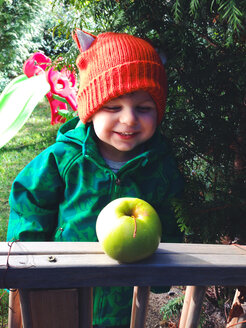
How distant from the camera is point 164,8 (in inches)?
62.8

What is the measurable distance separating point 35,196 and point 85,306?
0.68 metres

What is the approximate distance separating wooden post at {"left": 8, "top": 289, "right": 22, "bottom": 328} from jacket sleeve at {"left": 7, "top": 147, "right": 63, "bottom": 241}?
449 millimetres

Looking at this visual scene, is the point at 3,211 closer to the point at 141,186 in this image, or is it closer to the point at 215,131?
the point at 141,186

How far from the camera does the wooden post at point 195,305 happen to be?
47.1 inches

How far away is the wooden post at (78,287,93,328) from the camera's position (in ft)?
3.74

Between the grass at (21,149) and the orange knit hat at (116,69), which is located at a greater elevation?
the orange knit hat at (116,69)

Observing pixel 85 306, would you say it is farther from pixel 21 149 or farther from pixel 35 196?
pixel 21 149

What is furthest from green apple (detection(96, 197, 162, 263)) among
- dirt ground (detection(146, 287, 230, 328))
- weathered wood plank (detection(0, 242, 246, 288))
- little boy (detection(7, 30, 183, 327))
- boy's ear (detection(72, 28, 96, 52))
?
dirt ground (detection(146, 287, 230, 328))

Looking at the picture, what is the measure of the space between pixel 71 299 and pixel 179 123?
103 cm

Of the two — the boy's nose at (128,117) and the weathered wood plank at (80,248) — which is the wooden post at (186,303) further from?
the boy's nose at (128,117)

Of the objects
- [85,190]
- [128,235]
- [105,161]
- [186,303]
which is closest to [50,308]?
[128,235]

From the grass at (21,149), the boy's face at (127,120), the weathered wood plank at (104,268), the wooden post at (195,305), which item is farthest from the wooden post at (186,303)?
the grass at (21,149)

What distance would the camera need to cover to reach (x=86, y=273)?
3.38 feet

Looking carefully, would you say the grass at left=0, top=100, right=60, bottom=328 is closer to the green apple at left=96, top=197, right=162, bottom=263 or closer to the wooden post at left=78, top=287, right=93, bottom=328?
the wooden post at left=78, top=287, right=93, bottom=328
